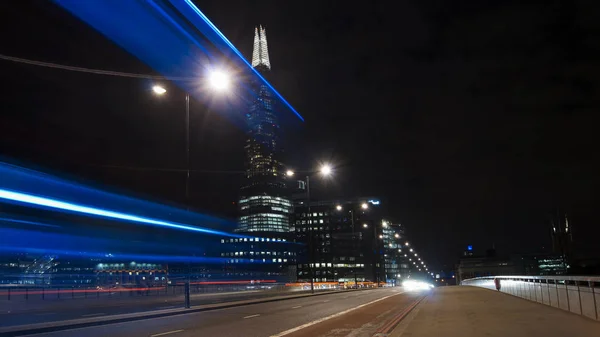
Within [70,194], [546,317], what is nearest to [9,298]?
[70,194]

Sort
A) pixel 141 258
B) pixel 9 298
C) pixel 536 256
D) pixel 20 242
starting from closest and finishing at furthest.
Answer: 1. pixel 20 242
2. pixel 9 298
3. pixel 141 258
4. pixel 536 256

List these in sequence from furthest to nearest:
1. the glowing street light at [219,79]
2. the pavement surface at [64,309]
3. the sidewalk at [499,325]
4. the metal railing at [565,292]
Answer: the glowing street light at [219,79], the pavement surface at [64,309], the metal railing at [565,292], the sidewalk at [499,325]

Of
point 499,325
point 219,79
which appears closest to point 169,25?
point 219,79

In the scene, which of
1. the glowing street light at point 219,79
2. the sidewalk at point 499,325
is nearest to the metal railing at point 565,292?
the sidewalk at point 499,325

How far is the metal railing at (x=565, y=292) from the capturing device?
13555 millimetres

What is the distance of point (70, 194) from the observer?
121 feet

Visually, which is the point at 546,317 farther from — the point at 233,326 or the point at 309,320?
the point at 233,326

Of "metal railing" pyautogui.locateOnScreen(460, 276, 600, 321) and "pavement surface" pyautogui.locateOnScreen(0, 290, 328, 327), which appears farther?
"pavement surface" pyautogui.locateOnScreen(0, 290, 328, 327)

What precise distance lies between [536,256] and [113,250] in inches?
7553

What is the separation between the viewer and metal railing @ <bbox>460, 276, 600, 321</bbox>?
44.5ft

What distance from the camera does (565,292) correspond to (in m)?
16.9

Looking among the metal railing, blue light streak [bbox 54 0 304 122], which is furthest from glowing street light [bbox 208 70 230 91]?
the metal railing

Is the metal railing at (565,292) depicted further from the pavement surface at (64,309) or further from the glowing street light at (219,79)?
the pavement surface at (64,309)

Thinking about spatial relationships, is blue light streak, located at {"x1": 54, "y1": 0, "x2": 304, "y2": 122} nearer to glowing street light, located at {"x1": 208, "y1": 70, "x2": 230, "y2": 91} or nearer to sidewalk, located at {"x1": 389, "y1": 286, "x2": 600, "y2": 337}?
glowing street light, located at {"x1": 208, "y1": 70, "x2": 230, "y2": 91}
